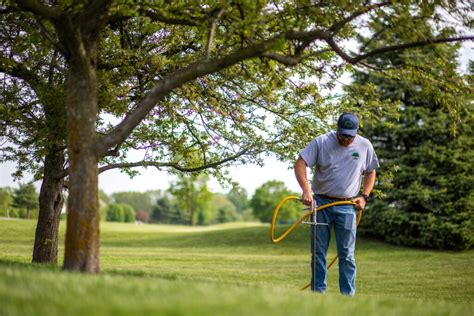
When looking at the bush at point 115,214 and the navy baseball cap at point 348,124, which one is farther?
the bush at point 115,214

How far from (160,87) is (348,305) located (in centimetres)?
→ 308

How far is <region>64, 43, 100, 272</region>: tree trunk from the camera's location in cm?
595

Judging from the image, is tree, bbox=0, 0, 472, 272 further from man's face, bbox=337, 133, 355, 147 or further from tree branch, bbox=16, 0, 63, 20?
man's face, bbox=337, 133, 355, 147

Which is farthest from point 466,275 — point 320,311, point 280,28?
point 320,311

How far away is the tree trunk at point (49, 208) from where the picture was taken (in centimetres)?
1068

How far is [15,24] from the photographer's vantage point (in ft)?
32.5

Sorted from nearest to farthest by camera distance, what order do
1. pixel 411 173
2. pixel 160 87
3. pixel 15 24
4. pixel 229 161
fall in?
1. pixel 160 87
2. pixel 15 24
3. pixel 229 161
4. pixel 411 173

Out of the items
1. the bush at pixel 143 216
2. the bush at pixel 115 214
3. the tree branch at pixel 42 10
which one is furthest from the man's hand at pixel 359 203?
the bush at pixel 143 216

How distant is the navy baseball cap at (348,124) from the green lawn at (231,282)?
1.94m

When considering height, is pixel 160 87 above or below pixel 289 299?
above

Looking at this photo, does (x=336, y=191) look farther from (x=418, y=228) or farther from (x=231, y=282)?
(x=418, y=228)

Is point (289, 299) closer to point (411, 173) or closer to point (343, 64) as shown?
point (343, 64)

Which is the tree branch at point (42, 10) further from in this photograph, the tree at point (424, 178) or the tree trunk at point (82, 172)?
the tree at point (424, 178)

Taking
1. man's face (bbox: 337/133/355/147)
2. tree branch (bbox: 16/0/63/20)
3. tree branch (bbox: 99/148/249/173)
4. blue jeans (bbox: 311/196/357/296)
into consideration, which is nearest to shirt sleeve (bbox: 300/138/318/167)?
man's face (bbox: 337/133/355/147)
